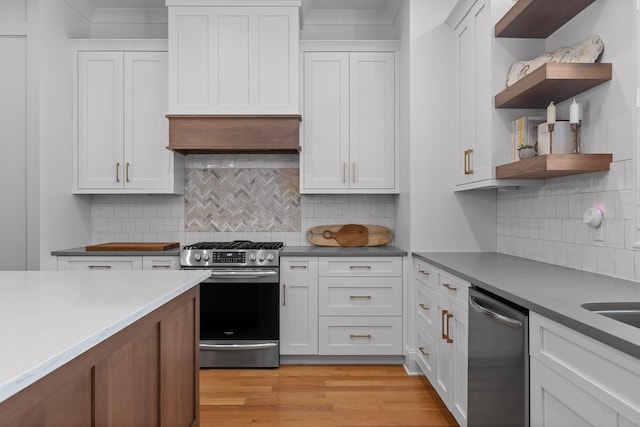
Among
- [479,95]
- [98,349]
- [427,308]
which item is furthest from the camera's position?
[427,308]

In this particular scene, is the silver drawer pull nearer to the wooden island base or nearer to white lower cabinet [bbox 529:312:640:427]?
white lower cabinet [bbox 529:312:640:427]

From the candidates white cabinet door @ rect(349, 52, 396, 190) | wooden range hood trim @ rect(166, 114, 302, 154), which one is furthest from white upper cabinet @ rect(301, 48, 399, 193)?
wooden range hood trim @ rect(166, 114, 302, 154)

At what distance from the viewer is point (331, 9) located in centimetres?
420

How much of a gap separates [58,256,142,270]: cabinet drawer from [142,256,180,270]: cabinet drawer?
1.8 inches

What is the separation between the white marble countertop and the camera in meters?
0.92

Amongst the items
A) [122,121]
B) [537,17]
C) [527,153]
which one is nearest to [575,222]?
[527,153]

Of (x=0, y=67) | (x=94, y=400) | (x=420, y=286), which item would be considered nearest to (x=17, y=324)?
(x=94, y=400)

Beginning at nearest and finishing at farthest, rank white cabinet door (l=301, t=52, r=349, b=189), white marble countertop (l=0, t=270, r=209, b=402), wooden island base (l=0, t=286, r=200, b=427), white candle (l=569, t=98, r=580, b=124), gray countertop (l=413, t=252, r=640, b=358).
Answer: white marble countertop (l=0, t=270, r=209, b=402), wooden island base (l=0, t=286, r=200, b=427), gray countertop (l=413, t=252, r=640, b=358), white candle (l=569, t=98, r=580, b=124), white cabinet door (l=301, t=52, r=349, b=189)

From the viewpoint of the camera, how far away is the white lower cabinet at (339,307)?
11.8ft

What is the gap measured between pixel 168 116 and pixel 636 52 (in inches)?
119

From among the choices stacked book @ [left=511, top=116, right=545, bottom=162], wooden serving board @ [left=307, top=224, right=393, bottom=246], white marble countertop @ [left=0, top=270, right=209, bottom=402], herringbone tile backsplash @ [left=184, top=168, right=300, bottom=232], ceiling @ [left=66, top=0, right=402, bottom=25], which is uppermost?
ceiling @ [left=66, top=0, right=402, bottom=25]

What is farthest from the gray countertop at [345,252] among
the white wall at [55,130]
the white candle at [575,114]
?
the white wall at [55,130]

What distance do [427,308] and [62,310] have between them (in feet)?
7.48

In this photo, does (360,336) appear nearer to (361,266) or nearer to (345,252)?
(361,266)
